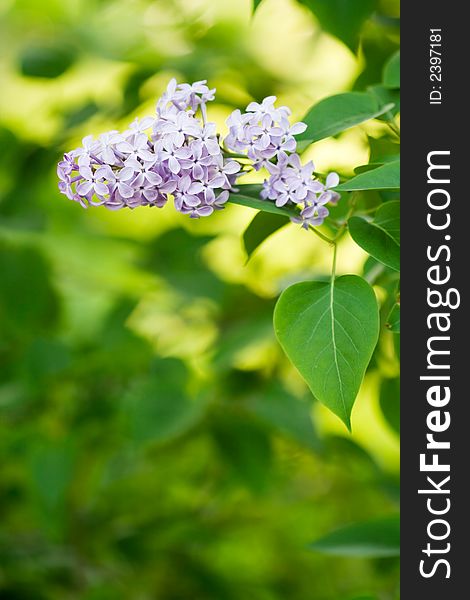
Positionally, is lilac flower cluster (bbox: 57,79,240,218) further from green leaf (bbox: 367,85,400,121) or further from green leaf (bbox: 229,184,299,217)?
green leaf (bbox: 367,85,400,121)

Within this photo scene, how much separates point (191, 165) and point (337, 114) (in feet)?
0.43

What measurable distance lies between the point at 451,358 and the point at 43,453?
0.54m

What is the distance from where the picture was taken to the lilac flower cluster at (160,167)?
495 mm

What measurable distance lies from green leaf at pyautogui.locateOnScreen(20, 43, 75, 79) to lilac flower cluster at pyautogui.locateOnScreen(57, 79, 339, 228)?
0.59 meters

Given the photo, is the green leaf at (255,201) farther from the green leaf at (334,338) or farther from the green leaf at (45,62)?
the green leaf at (45,62)

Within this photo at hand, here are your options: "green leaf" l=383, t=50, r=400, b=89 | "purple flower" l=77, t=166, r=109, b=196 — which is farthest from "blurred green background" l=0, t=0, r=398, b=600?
"purple flower" l=77, t=166, r=109, b=196

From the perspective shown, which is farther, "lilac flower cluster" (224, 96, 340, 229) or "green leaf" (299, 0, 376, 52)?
"green leaf" (299, 0, 376, 52)

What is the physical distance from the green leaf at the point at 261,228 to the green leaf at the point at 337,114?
0.06 meters

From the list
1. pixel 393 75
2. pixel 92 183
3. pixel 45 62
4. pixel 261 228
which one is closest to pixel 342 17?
pixel 393 75

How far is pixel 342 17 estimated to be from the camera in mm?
760

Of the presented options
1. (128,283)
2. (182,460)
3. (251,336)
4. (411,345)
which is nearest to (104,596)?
(182,460)

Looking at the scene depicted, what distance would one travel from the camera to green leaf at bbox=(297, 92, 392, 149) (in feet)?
1.83

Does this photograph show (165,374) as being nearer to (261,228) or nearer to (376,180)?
(261,228)

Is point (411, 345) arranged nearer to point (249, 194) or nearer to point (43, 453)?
point (249, 194)
